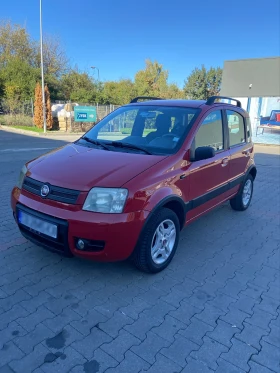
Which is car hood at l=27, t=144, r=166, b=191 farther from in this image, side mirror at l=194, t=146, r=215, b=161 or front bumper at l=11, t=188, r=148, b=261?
side mirror at l=194, t=146, r=215, b=161

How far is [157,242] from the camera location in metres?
3.02

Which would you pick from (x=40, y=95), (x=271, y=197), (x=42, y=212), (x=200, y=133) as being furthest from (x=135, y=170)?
(x=40, y=95)

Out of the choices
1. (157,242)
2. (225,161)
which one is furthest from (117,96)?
(157,242)

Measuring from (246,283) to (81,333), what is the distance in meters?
1.80

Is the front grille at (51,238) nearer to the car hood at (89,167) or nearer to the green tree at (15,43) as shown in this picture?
the car hood at (89,167)

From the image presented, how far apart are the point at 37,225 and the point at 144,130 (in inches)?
71.8

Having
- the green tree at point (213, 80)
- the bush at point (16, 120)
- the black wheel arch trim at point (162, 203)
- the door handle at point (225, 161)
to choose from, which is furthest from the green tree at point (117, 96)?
the black wheel arch trim at point (162, 203)

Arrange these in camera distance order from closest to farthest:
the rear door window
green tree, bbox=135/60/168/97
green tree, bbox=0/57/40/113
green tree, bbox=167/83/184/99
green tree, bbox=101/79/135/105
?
the rear door window
green tree, bbox=0/57/40/113
green tree, bbox=101/79/135/105
green tree, bbox=167/83/184/99
green tree, bbox=135/60/168/97

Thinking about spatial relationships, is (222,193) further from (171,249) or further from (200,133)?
(171,249)

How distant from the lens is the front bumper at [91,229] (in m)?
2.49

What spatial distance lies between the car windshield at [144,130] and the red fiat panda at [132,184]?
0.01 meters

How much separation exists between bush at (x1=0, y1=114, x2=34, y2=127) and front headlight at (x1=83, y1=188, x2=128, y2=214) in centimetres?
2153

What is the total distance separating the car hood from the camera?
2.61m

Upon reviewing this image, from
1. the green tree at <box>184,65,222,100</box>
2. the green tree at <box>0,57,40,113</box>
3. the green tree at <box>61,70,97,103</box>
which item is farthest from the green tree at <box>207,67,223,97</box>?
the green tree at <box>0,57,40,113</box>
